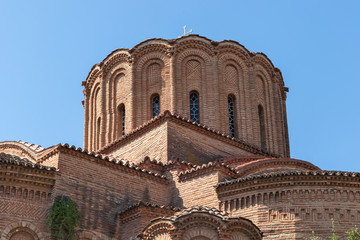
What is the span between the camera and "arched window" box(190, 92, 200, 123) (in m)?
19.0

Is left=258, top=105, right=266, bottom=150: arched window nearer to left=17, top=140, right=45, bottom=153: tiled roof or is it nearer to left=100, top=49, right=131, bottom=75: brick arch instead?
left=100, top=49, right=131, bottom=75: brick arch

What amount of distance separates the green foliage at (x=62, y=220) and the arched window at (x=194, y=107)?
6.49m

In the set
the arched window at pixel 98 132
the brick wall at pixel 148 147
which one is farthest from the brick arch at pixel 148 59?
the brick wall at pixel 148 147

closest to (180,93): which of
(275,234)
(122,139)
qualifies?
(122,139)

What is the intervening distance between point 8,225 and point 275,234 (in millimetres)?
5971

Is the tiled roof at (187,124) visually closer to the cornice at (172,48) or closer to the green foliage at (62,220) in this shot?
the cornice at (172,48)

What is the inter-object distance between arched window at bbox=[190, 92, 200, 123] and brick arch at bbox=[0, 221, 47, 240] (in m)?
7.24

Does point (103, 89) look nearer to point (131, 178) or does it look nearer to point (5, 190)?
point (131, 178)

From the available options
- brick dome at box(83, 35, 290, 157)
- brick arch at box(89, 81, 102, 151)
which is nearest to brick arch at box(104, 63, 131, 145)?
brick dome at box(83, 35, 290, 157)

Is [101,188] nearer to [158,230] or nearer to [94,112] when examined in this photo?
[158,230]

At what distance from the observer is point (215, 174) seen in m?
15.0

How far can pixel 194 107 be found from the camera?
19172mm

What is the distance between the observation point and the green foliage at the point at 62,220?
13242mm

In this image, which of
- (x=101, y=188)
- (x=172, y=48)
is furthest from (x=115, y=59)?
(x=101, y=188)
